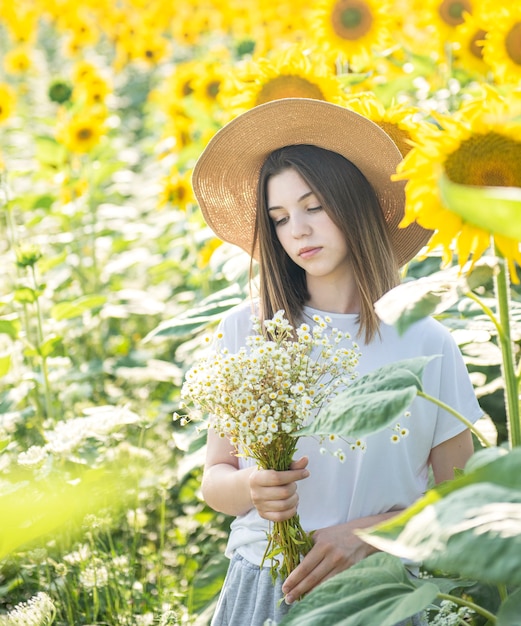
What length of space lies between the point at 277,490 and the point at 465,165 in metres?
0.53

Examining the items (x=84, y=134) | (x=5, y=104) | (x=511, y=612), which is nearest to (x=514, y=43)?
(x=511, y=612)

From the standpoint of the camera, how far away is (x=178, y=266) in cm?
314

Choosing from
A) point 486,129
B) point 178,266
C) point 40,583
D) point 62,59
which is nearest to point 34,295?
point 40,583

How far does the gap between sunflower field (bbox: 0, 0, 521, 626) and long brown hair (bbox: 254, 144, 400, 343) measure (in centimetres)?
13

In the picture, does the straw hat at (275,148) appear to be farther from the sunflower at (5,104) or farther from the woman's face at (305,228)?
the sunflower at (5,104)

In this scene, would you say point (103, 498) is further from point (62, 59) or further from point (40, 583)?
point (62, 59)

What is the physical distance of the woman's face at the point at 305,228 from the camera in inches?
58.0

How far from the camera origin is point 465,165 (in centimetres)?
95

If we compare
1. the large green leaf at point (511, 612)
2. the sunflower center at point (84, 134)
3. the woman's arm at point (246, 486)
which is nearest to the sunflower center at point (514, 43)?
the woman's arm at point (246, 486)

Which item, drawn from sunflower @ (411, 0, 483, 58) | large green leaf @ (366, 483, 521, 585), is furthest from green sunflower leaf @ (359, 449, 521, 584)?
sunflower @ (411, 0, 483, 58)

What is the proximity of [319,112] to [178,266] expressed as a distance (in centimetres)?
174

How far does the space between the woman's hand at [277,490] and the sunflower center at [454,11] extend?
1.93 metres

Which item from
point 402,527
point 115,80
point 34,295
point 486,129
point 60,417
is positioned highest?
point 115,80

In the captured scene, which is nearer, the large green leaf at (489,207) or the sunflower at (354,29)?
the large green leaf at (489,207)
